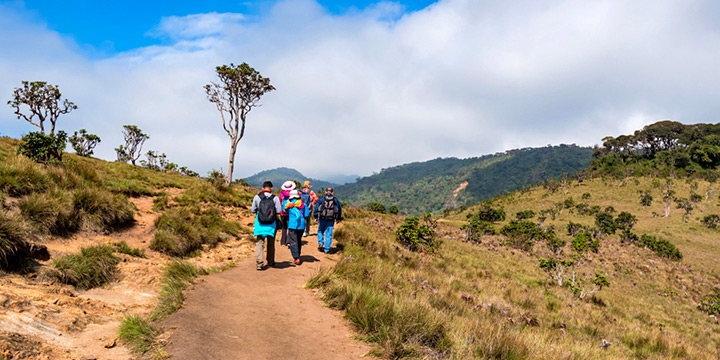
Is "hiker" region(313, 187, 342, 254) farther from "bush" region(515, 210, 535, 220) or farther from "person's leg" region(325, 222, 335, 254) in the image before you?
"bush" region(515, 210, 535, 220)

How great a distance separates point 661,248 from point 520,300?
30780 millimetres

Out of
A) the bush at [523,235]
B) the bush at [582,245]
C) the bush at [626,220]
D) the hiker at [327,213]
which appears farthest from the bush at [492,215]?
the hiker at [327,213]

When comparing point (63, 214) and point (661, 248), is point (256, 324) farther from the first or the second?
point (661, 248)

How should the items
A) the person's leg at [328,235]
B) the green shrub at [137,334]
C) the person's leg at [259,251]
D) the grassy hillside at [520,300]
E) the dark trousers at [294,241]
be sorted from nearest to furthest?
the green shrub at [137,334] < the grassy hillside at [520,300] < the person's leg at [259,251] < the dark trousers at [294,241] < the person's leg at [328,235]

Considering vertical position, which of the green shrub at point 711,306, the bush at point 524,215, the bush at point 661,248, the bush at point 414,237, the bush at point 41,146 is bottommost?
the green shrub at point 711,306

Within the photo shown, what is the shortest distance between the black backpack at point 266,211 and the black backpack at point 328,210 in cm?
276

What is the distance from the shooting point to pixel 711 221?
138ft

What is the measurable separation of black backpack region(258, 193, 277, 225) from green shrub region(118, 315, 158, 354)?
3630 mm

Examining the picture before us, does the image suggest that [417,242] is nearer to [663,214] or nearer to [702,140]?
[663,214]

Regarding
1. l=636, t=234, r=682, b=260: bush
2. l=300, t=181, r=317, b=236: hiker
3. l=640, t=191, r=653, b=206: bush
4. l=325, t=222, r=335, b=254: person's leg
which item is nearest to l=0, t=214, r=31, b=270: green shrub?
l=300, t=181, r=317, b=236: hiker

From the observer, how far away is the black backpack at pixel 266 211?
7527mm

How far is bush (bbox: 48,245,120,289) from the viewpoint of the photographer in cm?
536

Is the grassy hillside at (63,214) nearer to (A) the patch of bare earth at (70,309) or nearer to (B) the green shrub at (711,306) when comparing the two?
(A) the patch of bare earth at (70,309)

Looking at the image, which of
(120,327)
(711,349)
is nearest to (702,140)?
(711,349)
